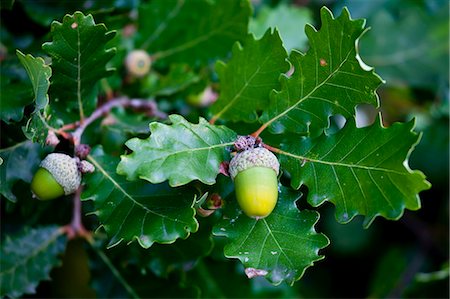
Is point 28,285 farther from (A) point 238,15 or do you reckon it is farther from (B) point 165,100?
(A) point 238,15

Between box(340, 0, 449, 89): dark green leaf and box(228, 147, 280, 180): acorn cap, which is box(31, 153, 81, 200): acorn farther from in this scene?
box(340, 0, 449, 89): dark green leaf

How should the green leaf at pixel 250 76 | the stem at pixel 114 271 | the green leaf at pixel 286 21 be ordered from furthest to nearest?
1. the green leaf at pixel 286 21
2. the stem at pixel 114 271
3. the green leaf at pixel 250 76

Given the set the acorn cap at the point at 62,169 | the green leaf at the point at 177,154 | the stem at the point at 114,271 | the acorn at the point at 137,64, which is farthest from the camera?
the acorn at the point at 137,64

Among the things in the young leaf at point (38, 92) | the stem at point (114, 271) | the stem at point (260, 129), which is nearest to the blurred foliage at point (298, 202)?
the stem at point (114, 271)

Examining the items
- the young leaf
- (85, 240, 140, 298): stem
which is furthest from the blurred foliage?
the young leaf

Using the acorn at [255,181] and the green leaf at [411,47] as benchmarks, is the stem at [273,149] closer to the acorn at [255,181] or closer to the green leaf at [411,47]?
the acorn at [255,181]

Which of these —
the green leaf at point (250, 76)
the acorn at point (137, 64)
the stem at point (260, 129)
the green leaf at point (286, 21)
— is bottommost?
the acorn at point (137, 64)
